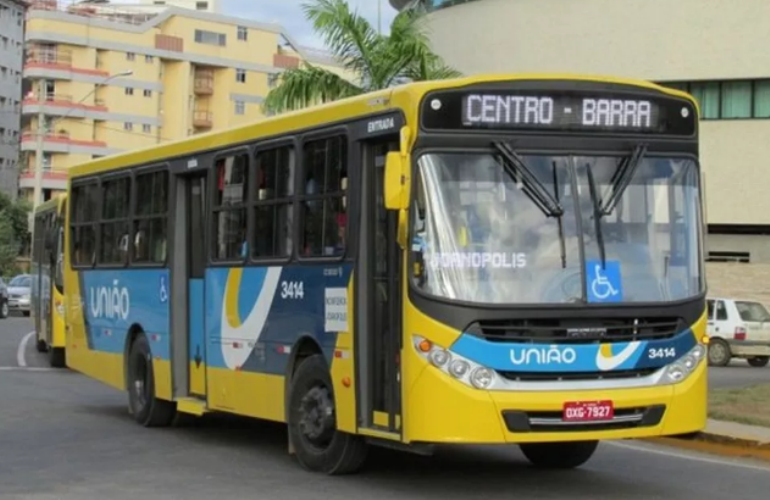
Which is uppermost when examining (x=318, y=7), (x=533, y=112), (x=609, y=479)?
(x=318, y=7)

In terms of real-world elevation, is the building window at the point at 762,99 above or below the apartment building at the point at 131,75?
below

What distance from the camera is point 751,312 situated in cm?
3238

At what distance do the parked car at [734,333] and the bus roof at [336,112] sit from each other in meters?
19.0

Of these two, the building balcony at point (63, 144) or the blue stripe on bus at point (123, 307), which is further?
the building balcony at point (63, 144)

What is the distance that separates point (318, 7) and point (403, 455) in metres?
16.3

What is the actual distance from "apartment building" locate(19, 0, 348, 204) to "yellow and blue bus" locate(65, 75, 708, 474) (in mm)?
81493

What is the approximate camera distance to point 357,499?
10.6m

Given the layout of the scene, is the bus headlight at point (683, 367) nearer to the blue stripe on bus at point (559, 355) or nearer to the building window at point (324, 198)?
the blue stripe on bus at point (559, 355)

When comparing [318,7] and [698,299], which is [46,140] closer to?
[318,7]

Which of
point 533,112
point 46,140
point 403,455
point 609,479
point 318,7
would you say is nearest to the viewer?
point 533,112

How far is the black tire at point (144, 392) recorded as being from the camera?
15.8m

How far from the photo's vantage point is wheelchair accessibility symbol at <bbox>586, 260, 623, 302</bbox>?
10.3 meters

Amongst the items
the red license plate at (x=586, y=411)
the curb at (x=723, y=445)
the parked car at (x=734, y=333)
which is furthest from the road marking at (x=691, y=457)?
the parked car at (x=734, y=333)

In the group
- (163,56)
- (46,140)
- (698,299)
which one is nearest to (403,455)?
(698,299)
